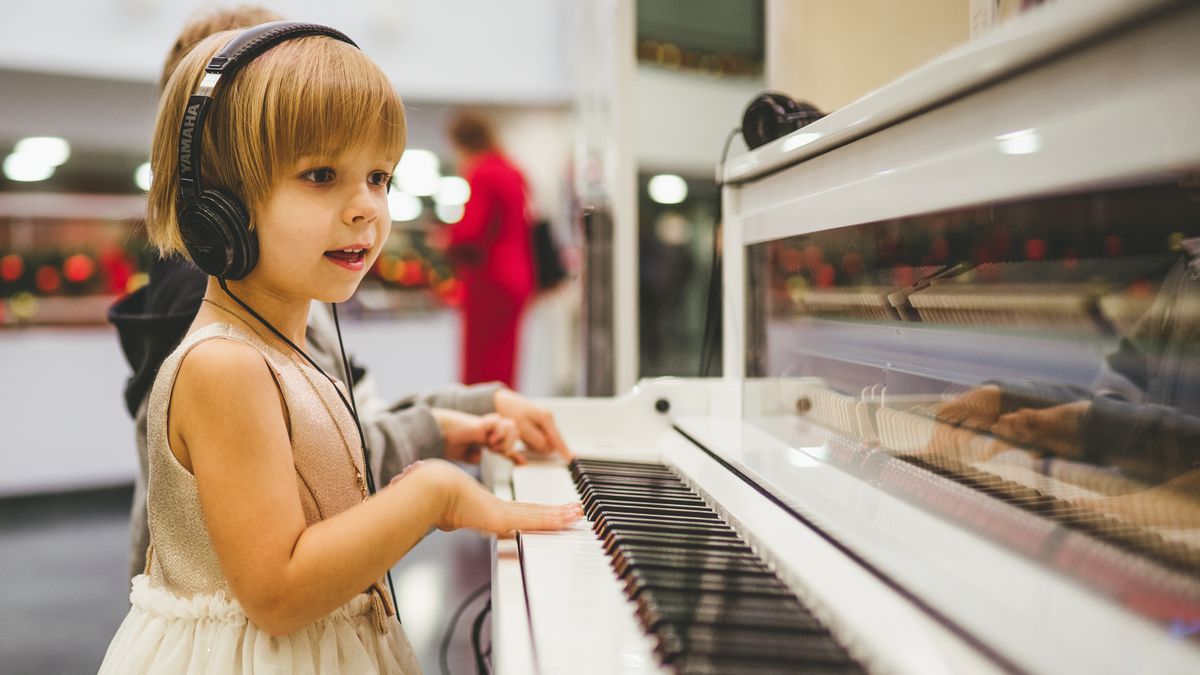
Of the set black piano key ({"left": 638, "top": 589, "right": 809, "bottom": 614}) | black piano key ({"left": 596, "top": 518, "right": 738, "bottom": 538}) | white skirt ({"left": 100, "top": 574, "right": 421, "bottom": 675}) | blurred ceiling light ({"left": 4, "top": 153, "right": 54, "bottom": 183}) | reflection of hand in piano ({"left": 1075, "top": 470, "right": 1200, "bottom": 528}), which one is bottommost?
white skirt ({"left": 100, "top": 574, "right": 421, "bottom": 675})

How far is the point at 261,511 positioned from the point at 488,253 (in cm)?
330

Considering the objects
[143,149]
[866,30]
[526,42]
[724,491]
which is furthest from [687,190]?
[724,491]

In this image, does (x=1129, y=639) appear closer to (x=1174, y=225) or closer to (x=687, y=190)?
(x=1174, y=225)

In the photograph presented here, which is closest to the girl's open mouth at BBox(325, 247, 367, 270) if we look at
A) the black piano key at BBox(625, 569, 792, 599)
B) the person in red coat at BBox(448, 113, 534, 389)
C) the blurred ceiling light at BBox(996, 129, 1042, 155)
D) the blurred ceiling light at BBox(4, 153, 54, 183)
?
the black piano key at BBox(625, 569, 792, 599)

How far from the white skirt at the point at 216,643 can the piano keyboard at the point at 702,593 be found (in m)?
0.32

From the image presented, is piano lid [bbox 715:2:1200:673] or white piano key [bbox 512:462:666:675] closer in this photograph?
piano lid [bbox 715:2:1200:673]

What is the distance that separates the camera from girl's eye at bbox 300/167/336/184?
3.12 ft

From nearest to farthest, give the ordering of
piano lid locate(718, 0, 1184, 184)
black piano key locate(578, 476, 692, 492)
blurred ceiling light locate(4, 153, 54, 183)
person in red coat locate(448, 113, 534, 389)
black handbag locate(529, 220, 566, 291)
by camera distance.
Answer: piano lid locate(718, 0, 1184, 184)
black piano key locate(578, 476, 692, 492)
person in red coat locate(448, 113, 534, 389)
black handbag locate(529, 220, 566, 291)
blurred ceiling light locate(4, 153, 54, 183)

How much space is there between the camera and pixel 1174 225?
2.14ft

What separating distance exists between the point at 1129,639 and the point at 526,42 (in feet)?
19.5

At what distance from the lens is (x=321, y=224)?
0.95 meters

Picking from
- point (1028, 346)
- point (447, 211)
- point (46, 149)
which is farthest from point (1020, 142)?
point (447, 211)

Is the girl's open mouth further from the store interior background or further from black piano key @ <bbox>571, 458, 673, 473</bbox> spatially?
the store interior background

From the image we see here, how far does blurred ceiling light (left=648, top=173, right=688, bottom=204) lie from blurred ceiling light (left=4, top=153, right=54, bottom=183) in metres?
3.30
